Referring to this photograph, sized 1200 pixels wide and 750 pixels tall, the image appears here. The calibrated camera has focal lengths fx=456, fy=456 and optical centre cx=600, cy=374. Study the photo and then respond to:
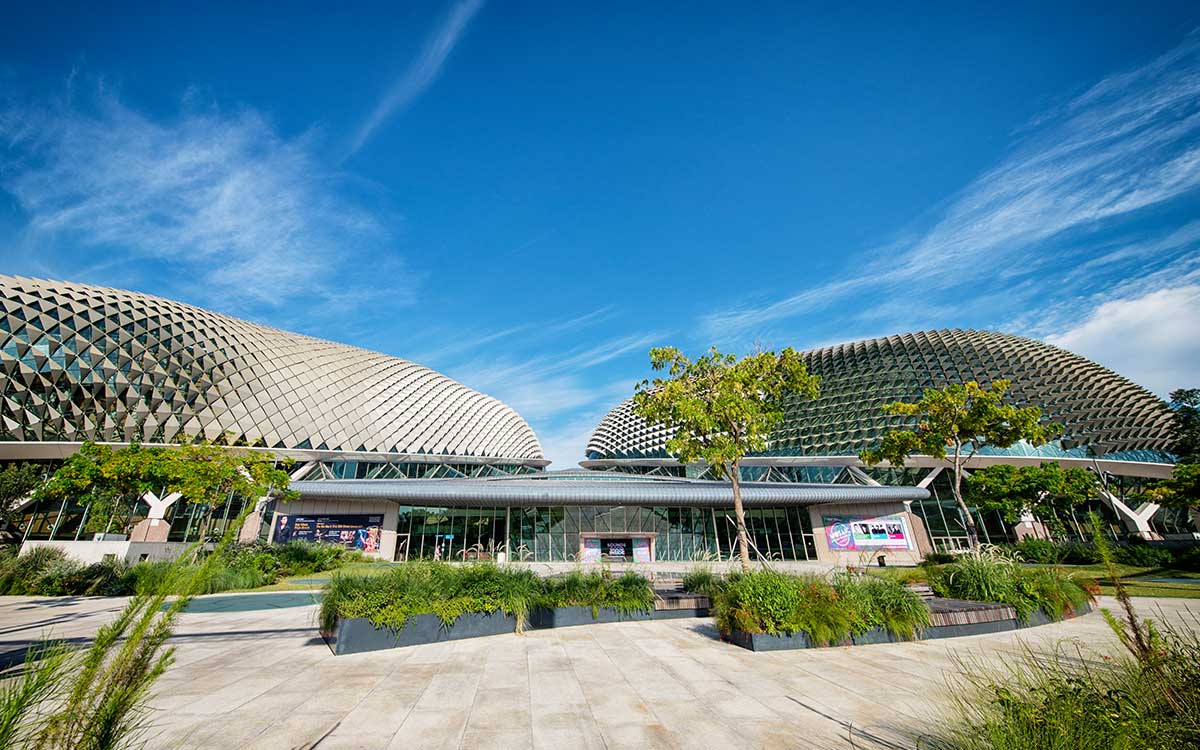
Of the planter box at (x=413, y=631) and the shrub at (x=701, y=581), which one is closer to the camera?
the planter box at (x=413, y=631)

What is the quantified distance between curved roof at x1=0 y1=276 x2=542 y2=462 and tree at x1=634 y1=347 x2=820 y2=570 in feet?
128

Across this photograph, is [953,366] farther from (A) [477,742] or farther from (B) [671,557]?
(A) [477,742]

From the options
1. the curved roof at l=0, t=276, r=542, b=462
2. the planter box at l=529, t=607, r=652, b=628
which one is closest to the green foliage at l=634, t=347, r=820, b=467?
the planter box at l=529, t=607, r=652, b=628

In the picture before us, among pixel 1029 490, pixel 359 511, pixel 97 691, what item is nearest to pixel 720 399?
pixel 97 691

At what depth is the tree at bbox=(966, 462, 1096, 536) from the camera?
36094mm

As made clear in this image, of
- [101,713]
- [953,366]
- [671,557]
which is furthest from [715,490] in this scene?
[953,366]

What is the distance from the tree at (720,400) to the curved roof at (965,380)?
32.3 metres

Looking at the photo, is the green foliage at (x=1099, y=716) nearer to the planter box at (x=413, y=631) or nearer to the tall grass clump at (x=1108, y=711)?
the tall grass clump at (x=1108, y=711)

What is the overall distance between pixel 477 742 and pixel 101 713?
354 cm

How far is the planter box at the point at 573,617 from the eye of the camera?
11375 millimetres

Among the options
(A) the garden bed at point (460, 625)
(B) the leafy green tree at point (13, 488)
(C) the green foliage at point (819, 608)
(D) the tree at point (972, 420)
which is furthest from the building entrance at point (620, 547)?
(B) the leafy green tree at point (13, 488)

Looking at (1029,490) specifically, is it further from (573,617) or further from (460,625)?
(460,625)

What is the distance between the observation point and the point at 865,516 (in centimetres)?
3828

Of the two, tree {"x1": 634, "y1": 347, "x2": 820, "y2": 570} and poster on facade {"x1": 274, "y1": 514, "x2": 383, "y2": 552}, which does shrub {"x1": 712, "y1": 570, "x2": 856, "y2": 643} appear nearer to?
tree {"x1": 634, "y1": 347, "x2": 820, "y2": 570}
